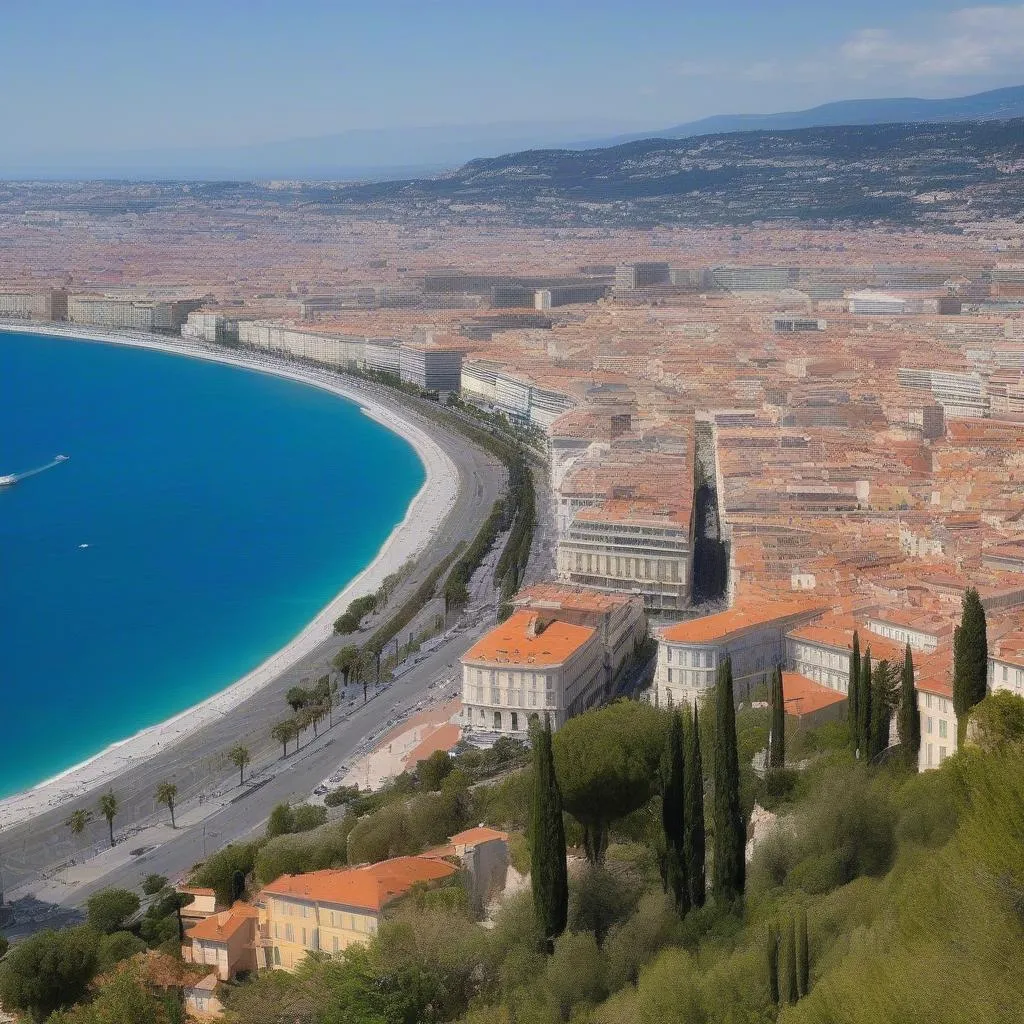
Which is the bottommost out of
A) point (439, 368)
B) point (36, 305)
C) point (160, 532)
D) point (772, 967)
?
point (160, 532)

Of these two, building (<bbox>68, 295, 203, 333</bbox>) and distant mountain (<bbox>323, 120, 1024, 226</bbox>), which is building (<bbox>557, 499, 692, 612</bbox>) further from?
distant mountain (<bbox>323, 120, 1024, 226</bbox>)

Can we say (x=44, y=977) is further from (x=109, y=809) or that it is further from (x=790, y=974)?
(x=790, y=974)

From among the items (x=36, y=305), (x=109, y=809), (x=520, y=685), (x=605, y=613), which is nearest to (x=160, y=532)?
(x=605, y=613)

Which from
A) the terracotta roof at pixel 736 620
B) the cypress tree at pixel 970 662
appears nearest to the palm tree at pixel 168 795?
the terracotta roof at pixel 736 620

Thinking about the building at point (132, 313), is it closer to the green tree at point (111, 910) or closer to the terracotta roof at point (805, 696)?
the terracotta roof at point (805, 696)

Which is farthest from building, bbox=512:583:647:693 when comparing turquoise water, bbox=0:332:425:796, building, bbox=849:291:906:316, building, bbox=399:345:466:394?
building, bbox=849:291:906:316

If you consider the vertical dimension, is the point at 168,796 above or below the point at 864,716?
below
